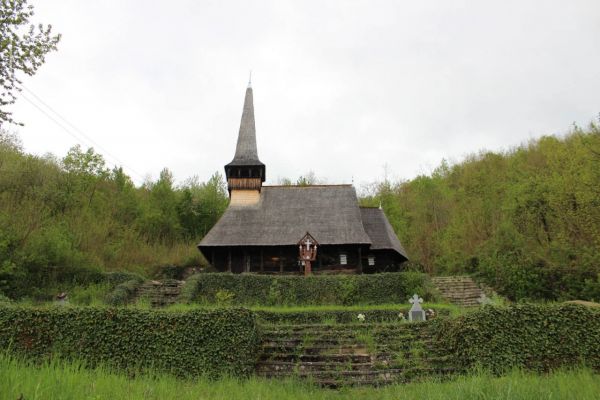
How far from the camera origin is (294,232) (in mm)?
26531

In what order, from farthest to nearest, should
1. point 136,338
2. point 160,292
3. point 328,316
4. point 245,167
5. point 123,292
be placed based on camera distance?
point 245,167 → point 160,292 → point 123,292 → point 328,316 → point 136,338

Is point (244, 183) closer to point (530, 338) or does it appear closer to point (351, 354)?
point (351, 354)

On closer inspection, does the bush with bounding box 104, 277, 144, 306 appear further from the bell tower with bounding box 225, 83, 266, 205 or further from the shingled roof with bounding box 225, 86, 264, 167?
the shingled roof with bounding box 225, 86, 264, 167

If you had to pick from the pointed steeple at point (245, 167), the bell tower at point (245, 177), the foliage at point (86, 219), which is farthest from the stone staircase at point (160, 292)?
the pointed steeple at point (245, 167)

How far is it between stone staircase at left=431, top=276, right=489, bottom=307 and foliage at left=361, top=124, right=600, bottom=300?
0.86 meters

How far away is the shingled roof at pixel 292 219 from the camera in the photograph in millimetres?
25953

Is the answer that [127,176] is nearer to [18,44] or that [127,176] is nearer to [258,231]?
[258,231]

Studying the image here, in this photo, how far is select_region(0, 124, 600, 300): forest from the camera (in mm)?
19250

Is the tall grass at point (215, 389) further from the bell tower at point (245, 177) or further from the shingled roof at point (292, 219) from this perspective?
the bell tower at point (245, 177)

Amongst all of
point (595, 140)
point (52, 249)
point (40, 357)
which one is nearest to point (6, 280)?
point (52, 249)

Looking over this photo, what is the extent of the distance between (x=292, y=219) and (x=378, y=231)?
5.03 m

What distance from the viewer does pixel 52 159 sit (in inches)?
1449

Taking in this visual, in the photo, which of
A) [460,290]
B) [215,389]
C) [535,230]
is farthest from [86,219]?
[535,230]

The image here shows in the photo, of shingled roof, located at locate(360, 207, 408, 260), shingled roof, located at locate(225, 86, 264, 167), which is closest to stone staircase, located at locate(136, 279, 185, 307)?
shingled roof, located at locate(225, 86, 264, 167)
